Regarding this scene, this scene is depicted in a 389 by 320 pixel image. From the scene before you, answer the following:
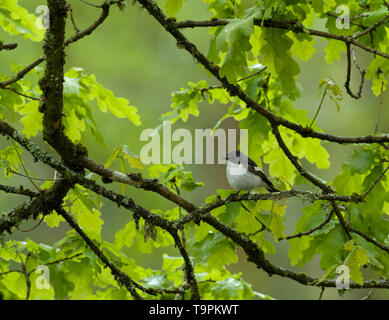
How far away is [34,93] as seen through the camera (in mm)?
3043

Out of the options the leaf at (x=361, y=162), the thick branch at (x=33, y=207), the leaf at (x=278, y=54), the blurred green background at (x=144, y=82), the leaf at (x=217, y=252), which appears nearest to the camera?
the leaf at (x=278, y=54)

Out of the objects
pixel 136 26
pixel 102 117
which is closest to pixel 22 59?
pixel 102 117

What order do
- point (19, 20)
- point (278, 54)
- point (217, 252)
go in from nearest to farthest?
point (278, 54) → point (19, 20) → point (217, 252)

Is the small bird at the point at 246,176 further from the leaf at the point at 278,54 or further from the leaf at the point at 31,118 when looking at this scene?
the leaf at the point at 31,118

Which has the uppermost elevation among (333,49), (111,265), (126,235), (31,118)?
(333,49)

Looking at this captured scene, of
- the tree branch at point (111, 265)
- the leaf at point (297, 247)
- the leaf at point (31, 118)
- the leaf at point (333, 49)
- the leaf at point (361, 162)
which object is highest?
the leaf at point (333, 49)

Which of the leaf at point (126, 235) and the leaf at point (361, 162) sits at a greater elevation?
the leaf at point (361, 162)

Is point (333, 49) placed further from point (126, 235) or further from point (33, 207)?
point (33, 207)

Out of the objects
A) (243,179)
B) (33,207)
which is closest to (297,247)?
(243,179)

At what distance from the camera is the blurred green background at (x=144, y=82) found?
6.83 m

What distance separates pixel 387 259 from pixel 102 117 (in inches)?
199

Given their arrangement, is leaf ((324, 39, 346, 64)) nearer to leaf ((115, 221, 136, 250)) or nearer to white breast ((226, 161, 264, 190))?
white breast ((226, 161, 264, 190))

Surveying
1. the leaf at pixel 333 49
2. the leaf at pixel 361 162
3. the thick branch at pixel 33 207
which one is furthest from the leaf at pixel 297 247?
the thick branch at pixel 33 207

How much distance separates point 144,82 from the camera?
750cm
